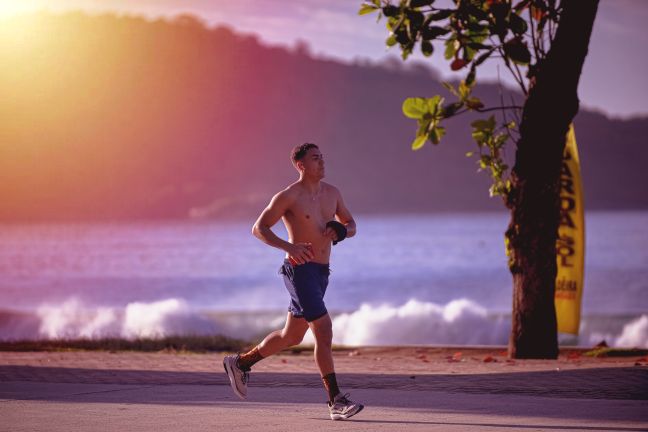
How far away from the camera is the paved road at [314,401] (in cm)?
758

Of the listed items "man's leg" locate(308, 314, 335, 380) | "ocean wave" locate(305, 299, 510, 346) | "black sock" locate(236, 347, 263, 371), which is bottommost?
"ocean wave" locate(305, 299, 510, 346)

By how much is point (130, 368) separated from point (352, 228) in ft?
13.0

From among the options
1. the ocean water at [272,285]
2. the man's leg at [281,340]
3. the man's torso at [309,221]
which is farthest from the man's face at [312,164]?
the ocean water at [272,285]

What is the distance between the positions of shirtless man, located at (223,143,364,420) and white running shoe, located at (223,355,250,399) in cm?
1

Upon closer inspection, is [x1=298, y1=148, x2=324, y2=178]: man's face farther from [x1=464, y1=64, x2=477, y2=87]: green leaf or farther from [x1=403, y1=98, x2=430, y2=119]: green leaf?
[x1=464, y1=64, x2=477, y2=87]: green leaf

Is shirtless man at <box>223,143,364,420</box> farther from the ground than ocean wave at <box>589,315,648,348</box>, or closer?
farther from the ground

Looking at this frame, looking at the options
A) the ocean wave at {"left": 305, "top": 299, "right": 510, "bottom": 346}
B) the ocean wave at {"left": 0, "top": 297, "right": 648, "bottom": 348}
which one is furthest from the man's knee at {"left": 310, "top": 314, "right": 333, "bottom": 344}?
the ocean wave at {"left": 305, "top": 299, "right": 510, "bottom": 346}

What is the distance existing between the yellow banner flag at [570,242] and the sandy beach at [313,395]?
3.42 meters

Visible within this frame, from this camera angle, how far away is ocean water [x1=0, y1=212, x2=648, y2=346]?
29.7 m

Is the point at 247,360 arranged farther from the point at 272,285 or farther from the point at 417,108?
the point at 272,285

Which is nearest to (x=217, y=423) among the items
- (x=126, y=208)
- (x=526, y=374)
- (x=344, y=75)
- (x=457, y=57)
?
(x=526, y=374)

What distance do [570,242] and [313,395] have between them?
7.59m

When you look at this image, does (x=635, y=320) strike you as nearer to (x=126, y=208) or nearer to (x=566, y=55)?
(x=566, y=55)

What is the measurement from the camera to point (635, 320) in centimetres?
3209
